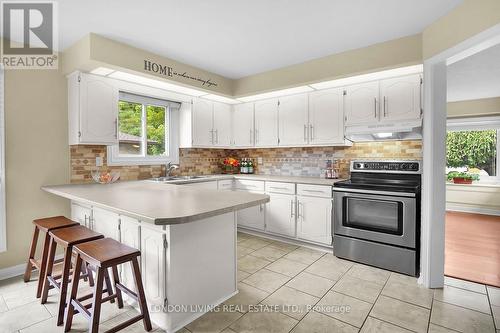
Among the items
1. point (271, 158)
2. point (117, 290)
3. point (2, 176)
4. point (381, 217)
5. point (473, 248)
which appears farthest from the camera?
point (271, 158)

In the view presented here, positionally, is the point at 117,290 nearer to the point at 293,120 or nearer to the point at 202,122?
the point at 202,122

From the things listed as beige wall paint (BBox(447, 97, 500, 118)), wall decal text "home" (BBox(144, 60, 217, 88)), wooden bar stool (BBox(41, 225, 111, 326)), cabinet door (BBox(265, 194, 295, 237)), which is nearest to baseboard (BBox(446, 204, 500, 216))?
beige wall paint (BBox(447, 97, 500, 118))

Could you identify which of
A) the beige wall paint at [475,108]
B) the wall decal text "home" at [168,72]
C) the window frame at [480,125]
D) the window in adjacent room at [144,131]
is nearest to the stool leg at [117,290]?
→ the window in adjacent room at [144,131]

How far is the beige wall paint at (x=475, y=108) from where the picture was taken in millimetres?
5277

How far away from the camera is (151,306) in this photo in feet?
6.48

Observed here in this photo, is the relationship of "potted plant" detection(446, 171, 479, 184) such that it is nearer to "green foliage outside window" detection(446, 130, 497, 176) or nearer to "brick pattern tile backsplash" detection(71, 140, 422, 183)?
"green foliage outside window" detection(446, 130, 497, 176)

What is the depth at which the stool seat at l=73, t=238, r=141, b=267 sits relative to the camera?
1.68 meters

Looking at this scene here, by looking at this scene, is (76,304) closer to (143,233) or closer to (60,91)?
(143,233)

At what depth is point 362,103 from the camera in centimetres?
333

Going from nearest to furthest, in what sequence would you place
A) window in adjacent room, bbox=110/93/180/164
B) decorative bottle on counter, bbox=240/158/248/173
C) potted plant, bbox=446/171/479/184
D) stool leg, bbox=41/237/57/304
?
stool leg, bbox=41/237/57/304, window in adjacent room, bbox=110/93/180/164, decorative bottle on counter, bbox=240/158/248/173, potted plant, bbox=446/171/479/184

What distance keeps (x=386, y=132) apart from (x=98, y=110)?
3225 mm

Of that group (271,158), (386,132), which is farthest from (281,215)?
(386,132)

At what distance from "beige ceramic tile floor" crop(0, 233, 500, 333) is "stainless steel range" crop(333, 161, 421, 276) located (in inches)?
7.2

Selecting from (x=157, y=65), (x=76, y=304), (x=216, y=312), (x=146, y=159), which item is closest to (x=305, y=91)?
(x=157, y=65)
